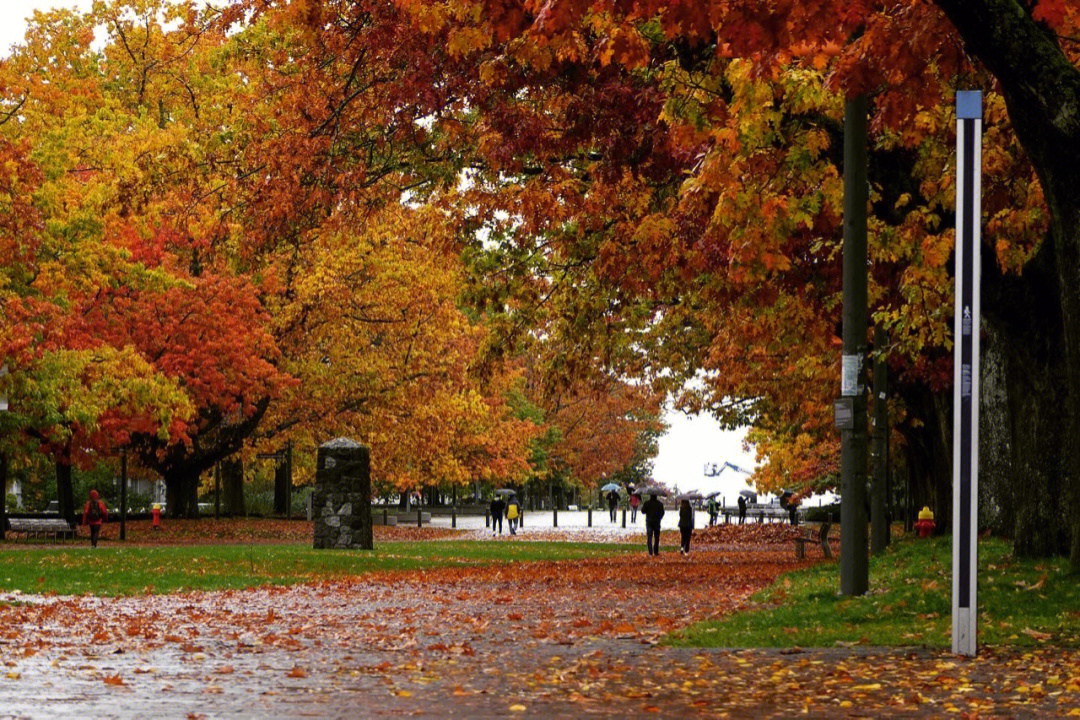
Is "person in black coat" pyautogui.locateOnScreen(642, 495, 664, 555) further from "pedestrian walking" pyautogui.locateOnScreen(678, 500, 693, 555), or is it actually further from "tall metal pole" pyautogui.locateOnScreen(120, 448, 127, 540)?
"tall metal pole" pyautogui.locateOnScreen(120, 448, 127, 540)

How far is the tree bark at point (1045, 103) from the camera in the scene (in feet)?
37.0

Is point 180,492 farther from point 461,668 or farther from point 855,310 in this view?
point 461,668

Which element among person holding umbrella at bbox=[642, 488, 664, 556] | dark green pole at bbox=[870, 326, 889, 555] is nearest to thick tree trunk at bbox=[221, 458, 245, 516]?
person holding umbrella at bbox=[642, 488, 664, 556]

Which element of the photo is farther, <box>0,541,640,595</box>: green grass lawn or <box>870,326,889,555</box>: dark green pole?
<box>0,541,640,595</box>: green grass lawn

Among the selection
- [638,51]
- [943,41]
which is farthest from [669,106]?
[943,41]

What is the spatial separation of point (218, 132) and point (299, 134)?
227 inches

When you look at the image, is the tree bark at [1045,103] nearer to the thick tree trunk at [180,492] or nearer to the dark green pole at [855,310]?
the dark green pole at [855,310]

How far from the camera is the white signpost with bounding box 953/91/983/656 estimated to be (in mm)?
9820

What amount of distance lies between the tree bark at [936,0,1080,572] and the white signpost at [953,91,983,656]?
1.52 metres

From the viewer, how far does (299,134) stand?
19406 mm

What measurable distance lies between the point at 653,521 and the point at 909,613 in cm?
2061

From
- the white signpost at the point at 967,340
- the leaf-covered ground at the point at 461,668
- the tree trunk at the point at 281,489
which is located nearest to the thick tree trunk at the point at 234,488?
the tree trunk at the point at 281,489

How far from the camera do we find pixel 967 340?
9.94 metres

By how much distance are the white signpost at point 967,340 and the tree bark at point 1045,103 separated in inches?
59.8
